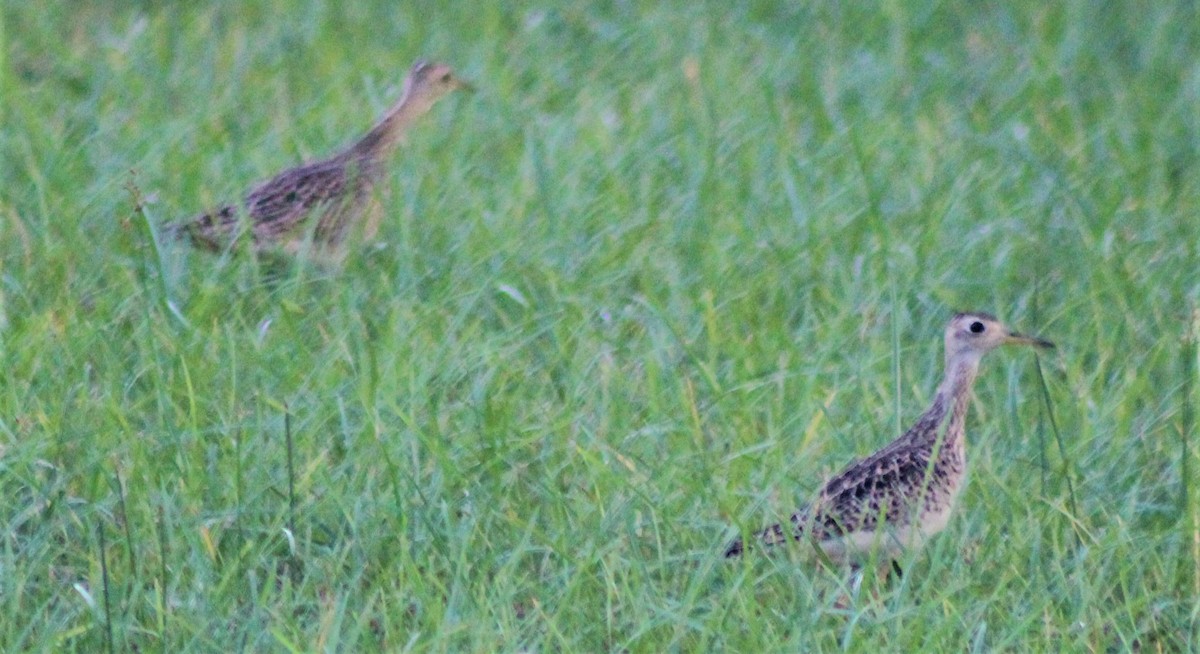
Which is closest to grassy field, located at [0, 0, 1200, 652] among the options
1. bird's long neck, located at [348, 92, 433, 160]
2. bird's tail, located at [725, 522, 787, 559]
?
bird's tail, located at [725, 522, 787, 559]

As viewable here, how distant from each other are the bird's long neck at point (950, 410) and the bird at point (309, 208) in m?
2.26

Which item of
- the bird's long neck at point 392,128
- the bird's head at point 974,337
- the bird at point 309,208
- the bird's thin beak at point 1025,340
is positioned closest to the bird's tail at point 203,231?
the bird at point 309,208

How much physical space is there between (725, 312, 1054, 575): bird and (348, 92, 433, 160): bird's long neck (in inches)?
104

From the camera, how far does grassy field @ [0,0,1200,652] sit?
16.5 feet

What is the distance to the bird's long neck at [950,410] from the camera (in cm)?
566

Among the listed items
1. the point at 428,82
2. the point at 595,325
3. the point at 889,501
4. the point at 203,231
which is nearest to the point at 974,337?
the point at 889,501

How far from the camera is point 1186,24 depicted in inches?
384

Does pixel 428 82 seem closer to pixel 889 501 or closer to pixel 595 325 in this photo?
pixel 595 325

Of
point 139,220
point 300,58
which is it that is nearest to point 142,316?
point 139,220

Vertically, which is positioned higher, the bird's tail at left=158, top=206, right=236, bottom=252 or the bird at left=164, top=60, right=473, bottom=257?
the bird's tail at left=158, top=206, right=236, bottom=252

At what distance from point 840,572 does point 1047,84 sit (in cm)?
417

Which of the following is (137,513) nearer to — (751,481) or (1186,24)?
(751,481)

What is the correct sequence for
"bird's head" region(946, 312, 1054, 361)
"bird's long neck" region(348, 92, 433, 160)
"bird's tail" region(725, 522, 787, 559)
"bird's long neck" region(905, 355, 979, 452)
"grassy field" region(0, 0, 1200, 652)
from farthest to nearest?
"bird's long neck" region(348, 92, 433, 160) → "bird's head" region(946, 312, 1054, 361) → "bird's long neck" region(905, 355, 979, 452) → "bird's tail" region(725, 522, 787, 559) → "grassy field" region(0, 0, 1200, 652)

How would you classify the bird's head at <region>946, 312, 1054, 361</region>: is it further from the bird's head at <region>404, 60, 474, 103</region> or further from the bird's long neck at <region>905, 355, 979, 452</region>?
the bird's head at <region>404, 60, 474, 103</region>
